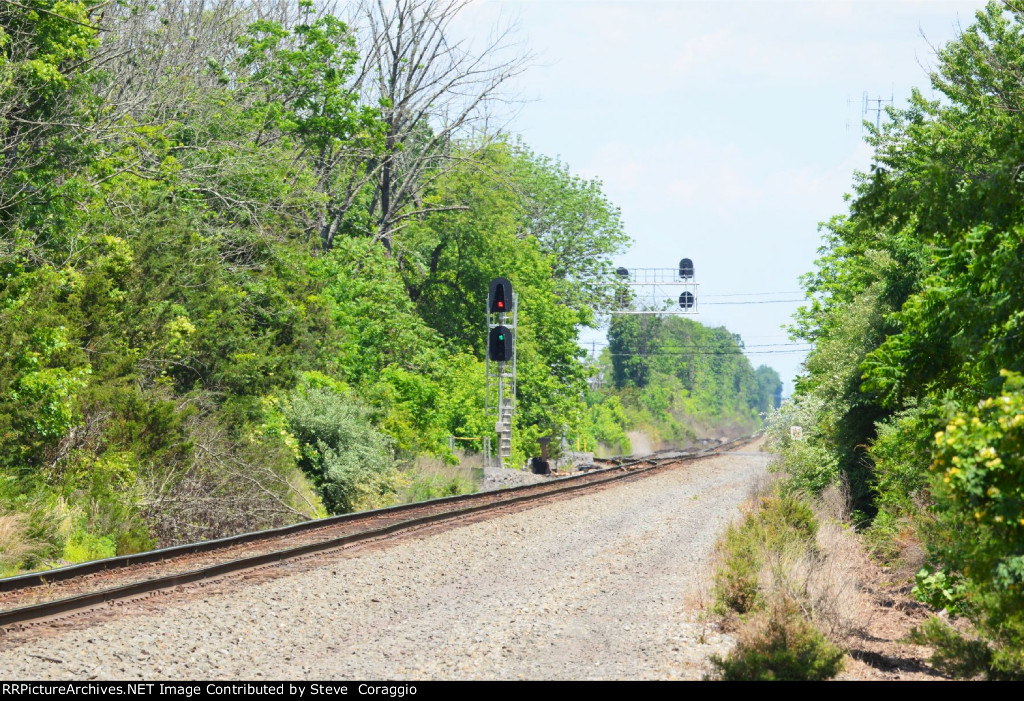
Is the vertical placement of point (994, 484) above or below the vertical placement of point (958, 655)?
above

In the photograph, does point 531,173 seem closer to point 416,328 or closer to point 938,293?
point 416,328

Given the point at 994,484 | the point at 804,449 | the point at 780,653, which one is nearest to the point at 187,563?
the point at 780,653

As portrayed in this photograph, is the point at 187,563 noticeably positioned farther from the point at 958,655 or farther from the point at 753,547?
the point at 958,655

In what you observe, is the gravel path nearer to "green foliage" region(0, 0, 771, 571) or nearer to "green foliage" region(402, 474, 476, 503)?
"green foliage" region(0, 0, 771, 571)

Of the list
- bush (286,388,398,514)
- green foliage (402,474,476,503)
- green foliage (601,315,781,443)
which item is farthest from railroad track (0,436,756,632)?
green foliage (601,315,781,443)

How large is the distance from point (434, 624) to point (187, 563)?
449cm

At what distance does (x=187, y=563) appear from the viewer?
13.9 metres

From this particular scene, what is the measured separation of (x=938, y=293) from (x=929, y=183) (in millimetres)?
1656

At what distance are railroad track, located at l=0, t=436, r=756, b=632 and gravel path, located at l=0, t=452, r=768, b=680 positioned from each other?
0.71m

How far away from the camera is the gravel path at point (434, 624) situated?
8930mm

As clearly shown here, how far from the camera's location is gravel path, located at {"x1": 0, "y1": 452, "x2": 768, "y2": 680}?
8.93 m

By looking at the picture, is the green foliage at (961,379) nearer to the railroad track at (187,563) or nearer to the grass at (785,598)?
the grass at (785,598)

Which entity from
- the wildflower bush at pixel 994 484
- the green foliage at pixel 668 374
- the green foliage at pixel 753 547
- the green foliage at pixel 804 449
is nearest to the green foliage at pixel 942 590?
the green foliage at pixel 753 547
